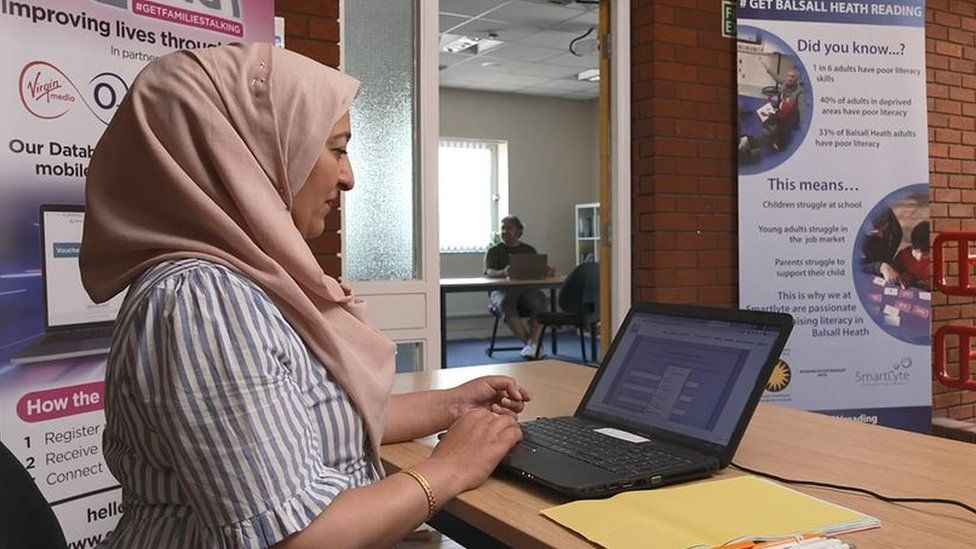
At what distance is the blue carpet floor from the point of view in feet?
24.1

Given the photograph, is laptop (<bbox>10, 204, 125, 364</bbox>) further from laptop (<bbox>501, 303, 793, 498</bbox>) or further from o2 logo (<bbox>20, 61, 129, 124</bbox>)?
laptop (<bbox>501, 303, 793, 498</bbox>)

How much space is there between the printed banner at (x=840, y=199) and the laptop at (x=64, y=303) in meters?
2.74

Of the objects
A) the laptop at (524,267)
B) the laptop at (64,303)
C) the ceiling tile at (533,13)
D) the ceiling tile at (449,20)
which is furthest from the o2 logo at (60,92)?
the laptop at (524,267)

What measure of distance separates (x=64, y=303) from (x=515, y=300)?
222 inches

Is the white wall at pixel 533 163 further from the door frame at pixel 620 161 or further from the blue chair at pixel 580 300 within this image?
the door frame at pixel 620 161

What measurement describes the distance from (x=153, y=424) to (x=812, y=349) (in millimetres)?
3406

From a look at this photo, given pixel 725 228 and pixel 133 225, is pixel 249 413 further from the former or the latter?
pixel 725 228

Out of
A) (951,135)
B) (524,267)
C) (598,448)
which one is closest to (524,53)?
(524,267)

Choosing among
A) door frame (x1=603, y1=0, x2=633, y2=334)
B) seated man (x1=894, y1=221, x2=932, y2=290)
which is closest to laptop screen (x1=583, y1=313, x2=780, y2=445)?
door frame (x1=603, y1=0, x2=633, y2=334)

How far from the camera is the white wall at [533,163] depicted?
9.09m

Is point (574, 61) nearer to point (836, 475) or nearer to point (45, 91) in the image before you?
point (45, 91)

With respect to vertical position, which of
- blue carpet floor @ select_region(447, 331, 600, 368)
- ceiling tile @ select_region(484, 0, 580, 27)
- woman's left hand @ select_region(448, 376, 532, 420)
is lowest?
blue carpet floor @ select_region(447, 331, 600, 368)

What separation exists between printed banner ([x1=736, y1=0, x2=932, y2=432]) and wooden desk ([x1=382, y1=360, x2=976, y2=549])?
7.79 feet

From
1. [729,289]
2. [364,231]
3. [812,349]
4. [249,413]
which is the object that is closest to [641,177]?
[729,289]
